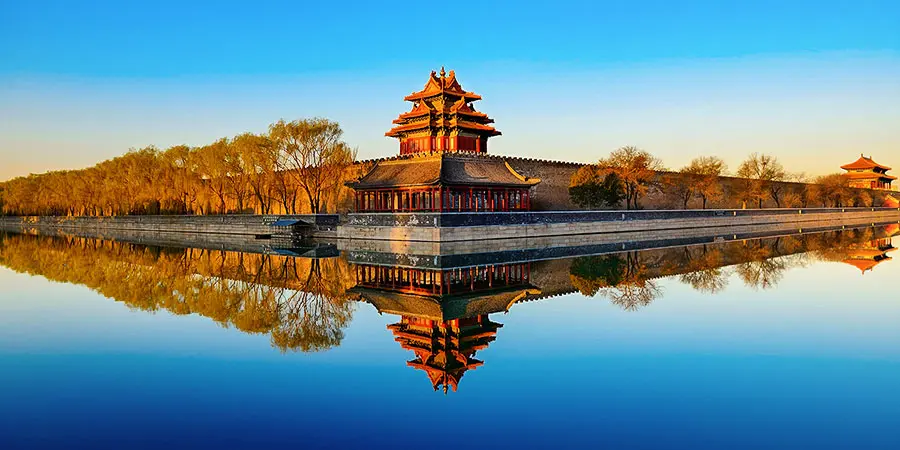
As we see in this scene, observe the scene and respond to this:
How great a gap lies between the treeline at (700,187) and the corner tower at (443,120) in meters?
9.95

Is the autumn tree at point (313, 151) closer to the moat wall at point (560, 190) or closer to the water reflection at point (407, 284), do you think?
the moat wall at point (560, 190)

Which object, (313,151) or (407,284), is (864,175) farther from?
(407,284)

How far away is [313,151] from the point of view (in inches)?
1558

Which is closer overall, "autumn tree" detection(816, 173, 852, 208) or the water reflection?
the water reflection

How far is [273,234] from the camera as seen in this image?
36.8 meters

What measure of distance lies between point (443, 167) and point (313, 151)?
1199 cm

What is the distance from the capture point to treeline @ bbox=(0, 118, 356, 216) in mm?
39875

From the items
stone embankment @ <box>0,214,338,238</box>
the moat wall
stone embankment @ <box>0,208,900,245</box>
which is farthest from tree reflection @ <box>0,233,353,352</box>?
the moat wall

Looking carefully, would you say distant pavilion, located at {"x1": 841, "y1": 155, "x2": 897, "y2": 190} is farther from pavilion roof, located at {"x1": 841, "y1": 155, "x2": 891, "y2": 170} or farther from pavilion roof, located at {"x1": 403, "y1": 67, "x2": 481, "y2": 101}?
pavilion roof, located at {"x1": 403, "y1": 67, "x2": 481, "y2": 101}

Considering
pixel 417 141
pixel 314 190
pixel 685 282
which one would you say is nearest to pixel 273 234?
pixel 314 190

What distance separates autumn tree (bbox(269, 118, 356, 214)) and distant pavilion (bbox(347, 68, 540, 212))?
3.96 meters

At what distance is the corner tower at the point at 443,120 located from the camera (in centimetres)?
3541

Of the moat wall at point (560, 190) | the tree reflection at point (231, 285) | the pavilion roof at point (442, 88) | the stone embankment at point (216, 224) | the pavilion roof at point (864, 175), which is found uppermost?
the pavilion roof at point (442, 88)

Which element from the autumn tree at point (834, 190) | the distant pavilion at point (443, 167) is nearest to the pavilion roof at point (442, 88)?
the distant pavilion at point (443, 167)
